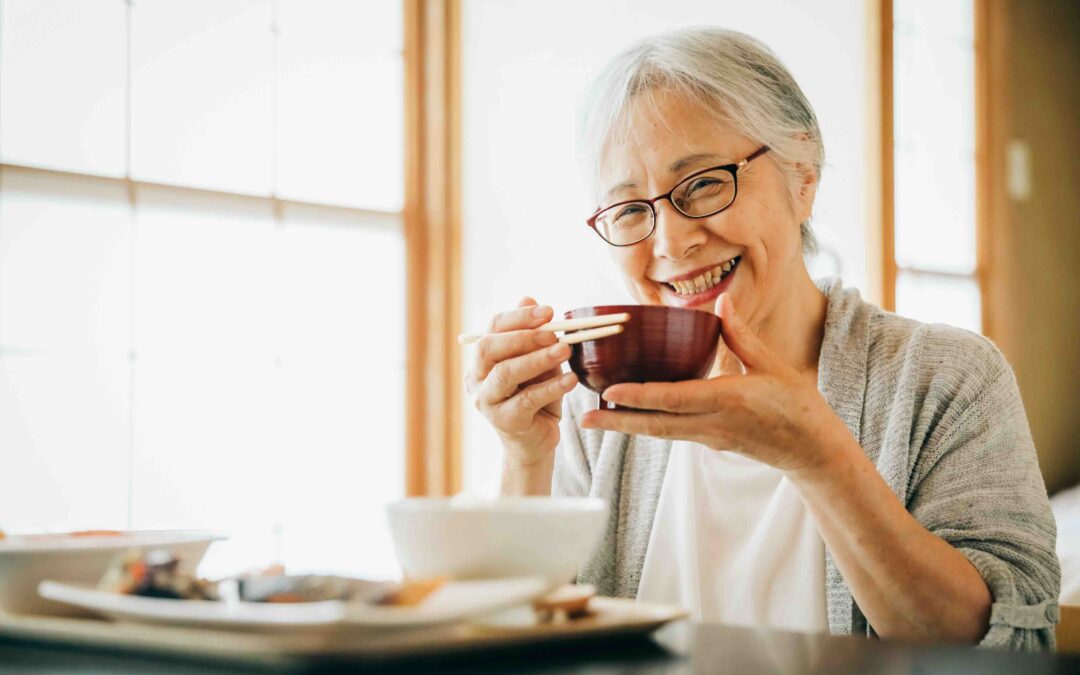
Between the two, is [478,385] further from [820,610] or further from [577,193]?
[577,193]

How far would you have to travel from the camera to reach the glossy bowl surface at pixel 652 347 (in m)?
0.99

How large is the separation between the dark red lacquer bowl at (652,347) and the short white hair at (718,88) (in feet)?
1.83

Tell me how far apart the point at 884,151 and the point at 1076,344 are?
5.43 feet

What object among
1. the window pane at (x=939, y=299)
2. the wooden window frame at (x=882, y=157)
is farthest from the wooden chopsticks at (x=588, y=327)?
the window pane at (x=939, y=299)

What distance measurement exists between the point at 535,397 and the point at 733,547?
1.70 ft

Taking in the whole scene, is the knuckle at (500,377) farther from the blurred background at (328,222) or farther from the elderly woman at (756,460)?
the blurred background at (328,222)

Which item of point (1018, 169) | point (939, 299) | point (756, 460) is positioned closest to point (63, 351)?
point (756, 460)

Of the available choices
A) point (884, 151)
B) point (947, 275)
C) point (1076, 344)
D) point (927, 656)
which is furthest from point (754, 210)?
point (1076, 344)

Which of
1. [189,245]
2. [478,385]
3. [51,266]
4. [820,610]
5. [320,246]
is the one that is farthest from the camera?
[320,246]

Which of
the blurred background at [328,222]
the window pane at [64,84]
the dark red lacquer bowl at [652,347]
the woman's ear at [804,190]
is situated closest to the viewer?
the dark red lacquer bowl at [652,347]

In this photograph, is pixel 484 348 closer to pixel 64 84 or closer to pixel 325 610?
pixel 325 610

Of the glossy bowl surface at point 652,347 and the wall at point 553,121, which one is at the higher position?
the wall at point 553,121

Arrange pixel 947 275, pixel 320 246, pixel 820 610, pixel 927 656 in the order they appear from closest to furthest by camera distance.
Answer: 1. pixel 927 656
2. pixel 820 610
3. pixel 320 246
4. pixel 947 275

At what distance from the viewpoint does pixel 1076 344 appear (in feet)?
14.9
